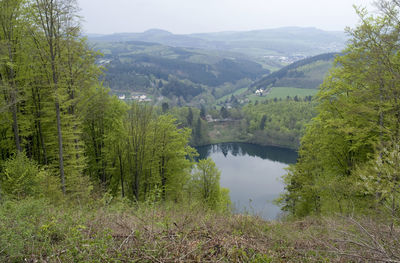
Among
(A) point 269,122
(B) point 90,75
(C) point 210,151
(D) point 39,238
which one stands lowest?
(C) point 210,151

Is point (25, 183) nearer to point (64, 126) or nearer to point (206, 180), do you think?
point (64, 126)

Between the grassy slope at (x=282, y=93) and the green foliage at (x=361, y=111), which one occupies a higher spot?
the green foliage at (x=361, y=111)

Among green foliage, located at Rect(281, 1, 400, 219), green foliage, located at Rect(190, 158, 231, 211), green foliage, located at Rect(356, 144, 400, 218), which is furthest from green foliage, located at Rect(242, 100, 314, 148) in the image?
green foliage, located at Rect(356, 144, 400, 218)

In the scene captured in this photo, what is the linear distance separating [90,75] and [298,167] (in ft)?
51.4

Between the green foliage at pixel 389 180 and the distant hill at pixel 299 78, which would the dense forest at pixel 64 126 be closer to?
the green foliage at pixel 389 180

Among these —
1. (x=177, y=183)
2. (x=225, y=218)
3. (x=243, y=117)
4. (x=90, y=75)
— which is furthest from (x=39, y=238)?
(x=243, y=117)

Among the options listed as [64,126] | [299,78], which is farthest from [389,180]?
[299,78]

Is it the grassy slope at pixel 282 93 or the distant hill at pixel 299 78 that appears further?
the distant hill at pixel 299 78

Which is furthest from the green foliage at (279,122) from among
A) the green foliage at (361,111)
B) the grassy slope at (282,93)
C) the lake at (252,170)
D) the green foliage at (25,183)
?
the green foliage at (25,183)

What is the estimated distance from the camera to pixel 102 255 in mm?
4188

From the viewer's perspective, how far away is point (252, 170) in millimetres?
57438

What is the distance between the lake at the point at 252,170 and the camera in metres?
39.1

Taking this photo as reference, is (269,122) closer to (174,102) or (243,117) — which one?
(243,117)

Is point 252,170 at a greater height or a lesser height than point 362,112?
lesser
